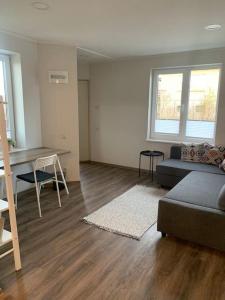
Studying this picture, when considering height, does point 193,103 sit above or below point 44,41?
below

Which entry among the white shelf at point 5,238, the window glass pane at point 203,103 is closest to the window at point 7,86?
the white shelf at point 5,238

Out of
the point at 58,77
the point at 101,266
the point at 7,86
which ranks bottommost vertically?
the point at 101,266

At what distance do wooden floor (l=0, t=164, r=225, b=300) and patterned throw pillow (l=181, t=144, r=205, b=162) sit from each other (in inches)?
75.7

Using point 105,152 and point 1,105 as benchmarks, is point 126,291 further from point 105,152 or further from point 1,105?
point 105,152

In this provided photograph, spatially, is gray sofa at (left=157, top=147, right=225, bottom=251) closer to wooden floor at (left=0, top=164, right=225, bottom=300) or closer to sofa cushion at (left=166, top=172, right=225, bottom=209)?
sofa cushion at (left=166, top=172, right=225, bottom=209)

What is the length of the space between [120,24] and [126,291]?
294 cm

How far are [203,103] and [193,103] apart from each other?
188mm

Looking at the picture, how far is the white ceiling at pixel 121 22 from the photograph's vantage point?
2352 millimetres

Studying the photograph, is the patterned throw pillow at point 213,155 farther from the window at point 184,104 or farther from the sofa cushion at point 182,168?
the window at point 184,104

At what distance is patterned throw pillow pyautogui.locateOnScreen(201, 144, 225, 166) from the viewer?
4.03 m

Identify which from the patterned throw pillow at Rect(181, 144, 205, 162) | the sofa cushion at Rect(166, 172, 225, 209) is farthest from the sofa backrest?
the sofa cushion at Rect(166, 172, 225, 209)

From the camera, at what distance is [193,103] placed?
4.56 m

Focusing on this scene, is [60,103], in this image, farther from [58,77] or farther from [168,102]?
[168,102]

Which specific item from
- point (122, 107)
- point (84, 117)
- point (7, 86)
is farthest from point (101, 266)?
point (84, 117)
